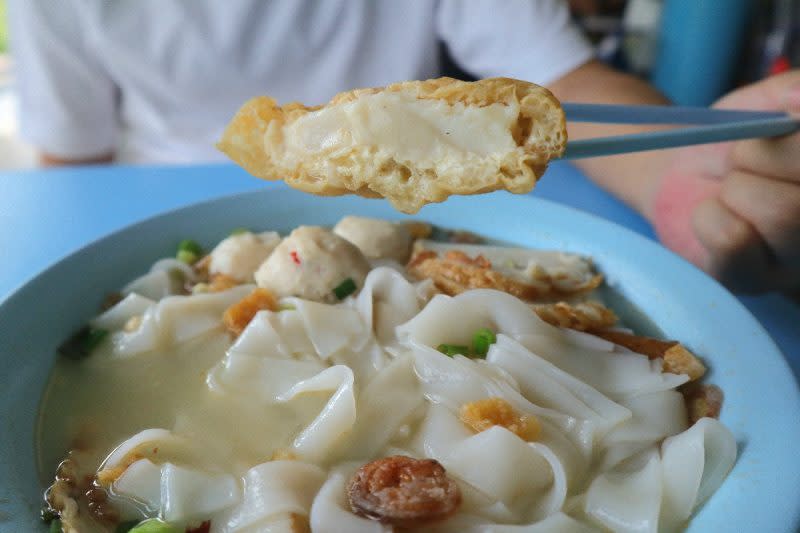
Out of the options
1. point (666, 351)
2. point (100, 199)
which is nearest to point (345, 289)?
point (666, 351)

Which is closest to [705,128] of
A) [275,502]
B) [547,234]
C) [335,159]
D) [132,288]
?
[547,234]

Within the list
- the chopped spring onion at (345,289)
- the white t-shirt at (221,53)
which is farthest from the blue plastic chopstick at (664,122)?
the white t-shirt at (221,53)

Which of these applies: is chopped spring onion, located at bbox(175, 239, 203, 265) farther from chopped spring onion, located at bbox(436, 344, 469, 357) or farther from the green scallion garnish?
chopped spring onion, located at bbox(436, 344, 469, 357)

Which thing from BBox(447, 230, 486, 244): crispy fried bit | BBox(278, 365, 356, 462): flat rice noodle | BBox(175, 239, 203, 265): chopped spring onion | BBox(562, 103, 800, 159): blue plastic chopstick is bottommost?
BBox(278, 365, 356, 462): flat rice noodle

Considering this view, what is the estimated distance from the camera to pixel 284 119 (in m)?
1.37

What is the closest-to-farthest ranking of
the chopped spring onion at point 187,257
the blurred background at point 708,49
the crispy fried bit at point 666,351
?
the crispy fried bit at point 666,351
the chopped spring onion at point 187,257
the blurred background at point 708,49

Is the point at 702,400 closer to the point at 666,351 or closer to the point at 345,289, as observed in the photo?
the point at 666,351

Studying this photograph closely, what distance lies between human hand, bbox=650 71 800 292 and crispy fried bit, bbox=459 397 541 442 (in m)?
0.90

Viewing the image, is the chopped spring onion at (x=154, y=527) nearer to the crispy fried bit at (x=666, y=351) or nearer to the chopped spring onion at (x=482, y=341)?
the chopped spring onion at (x=482, y=341)

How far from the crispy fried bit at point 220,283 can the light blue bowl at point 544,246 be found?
0.20 meters

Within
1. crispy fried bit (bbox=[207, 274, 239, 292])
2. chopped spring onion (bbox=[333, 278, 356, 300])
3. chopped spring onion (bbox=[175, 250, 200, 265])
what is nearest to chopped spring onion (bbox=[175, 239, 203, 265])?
chopped spring onion (bbox=[175, 250, 200, 265])

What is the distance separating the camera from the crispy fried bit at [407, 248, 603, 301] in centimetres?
182

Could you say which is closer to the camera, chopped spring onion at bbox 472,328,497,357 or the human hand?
chopped spring onion at bbox 472,328,497,357

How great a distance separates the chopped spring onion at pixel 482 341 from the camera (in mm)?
1621
